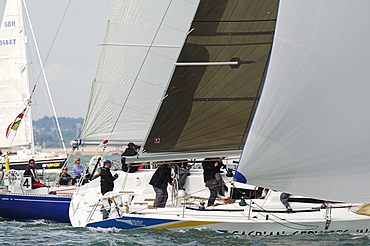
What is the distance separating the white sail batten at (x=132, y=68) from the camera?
63.7 feet

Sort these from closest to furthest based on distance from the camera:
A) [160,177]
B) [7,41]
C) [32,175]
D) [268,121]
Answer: [268,121]
[160,177]
[32,175]
[7,41]

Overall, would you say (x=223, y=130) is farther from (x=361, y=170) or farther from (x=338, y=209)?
(x=361, y=170)

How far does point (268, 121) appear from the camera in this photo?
437 inches

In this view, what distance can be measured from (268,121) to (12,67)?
2802 cm

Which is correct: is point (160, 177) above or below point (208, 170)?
below

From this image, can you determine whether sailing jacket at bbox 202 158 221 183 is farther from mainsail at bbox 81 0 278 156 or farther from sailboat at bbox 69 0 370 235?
→ mainsail at bbox 81 0 278 156

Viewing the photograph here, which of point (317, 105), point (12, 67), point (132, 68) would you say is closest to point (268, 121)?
point (317, 105)

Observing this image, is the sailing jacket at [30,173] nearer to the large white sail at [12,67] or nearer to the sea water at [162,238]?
the sea water at [162,238]

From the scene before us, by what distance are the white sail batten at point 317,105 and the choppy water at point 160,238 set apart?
5.46 feet

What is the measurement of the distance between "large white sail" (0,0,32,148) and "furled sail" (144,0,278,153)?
967 inches

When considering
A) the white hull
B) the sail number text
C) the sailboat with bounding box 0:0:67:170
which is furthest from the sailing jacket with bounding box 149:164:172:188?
the sail number text

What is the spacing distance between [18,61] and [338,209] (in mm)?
26752

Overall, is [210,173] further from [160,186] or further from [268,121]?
[268,121]

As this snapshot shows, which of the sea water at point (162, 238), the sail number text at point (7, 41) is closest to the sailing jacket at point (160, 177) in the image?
the sea water at point (162, 238)
